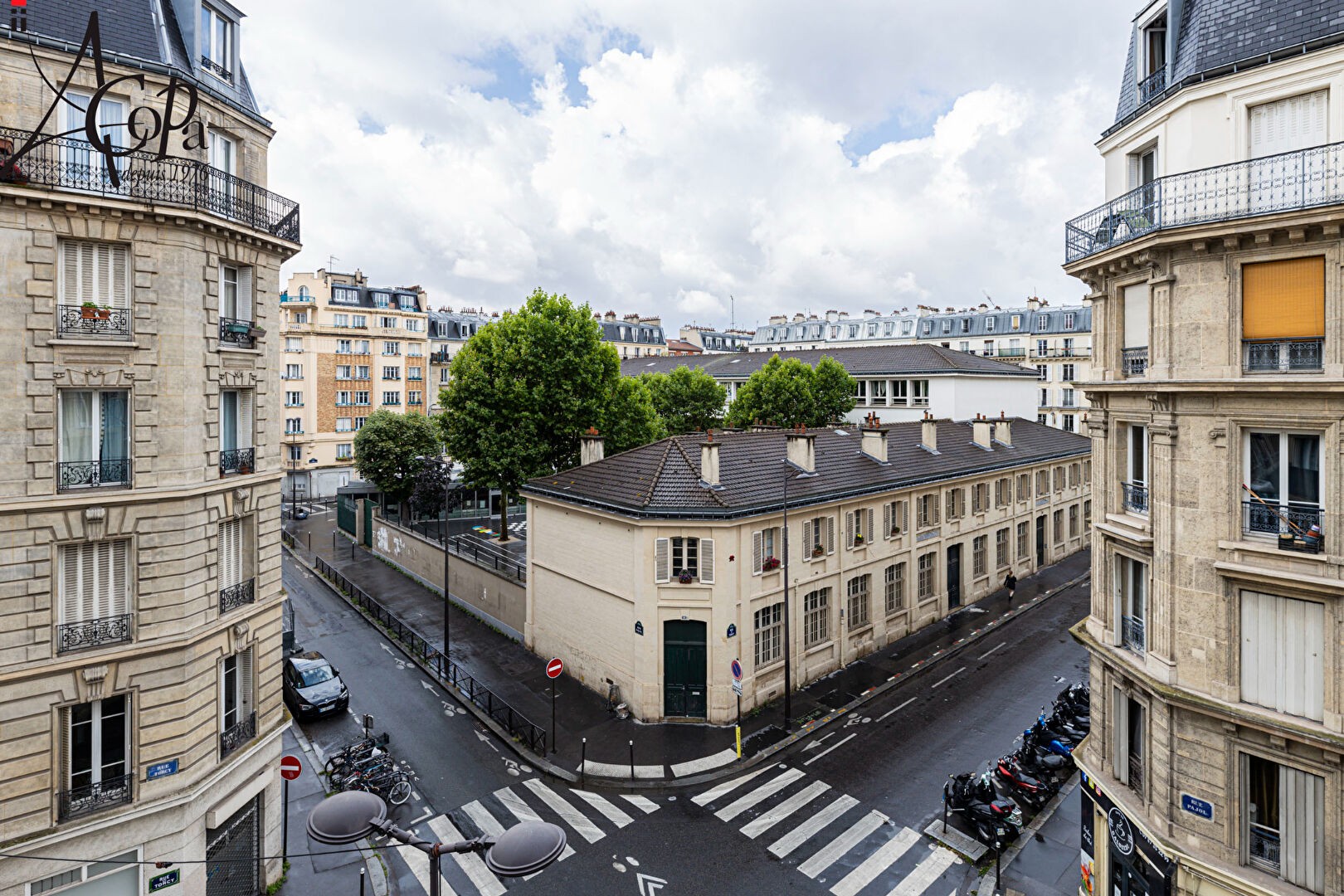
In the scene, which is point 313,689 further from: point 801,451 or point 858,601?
point 858,601

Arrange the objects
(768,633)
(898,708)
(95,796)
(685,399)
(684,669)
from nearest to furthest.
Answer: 1. (95,796)
2. (684,669)
3. (898,708)
4. (768,633)
5. (685,399)

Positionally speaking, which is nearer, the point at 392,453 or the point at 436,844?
the point at 436,844

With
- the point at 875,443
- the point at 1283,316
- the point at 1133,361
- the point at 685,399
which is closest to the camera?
the point at 1283,316

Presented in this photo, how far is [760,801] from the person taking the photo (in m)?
17.5

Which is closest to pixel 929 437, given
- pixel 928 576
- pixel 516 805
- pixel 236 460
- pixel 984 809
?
pixel 928 576

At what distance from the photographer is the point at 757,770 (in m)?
19.0

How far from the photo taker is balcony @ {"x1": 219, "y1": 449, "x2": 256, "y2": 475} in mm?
13711

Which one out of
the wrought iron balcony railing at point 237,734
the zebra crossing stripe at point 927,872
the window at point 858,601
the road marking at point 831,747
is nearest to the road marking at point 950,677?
the window at point 858,601

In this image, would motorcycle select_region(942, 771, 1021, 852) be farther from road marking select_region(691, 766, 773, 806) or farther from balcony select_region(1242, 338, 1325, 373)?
balcony select_region(1242, 338, 1325, 373)

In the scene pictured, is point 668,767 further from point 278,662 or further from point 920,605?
point 920,605

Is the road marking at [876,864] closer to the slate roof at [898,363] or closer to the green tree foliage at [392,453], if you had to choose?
the green tree foliage at [392,453]

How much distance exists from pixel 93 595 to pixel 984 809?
18452 millimetres

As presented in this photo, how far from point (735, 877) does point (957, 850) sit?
16.9 feet

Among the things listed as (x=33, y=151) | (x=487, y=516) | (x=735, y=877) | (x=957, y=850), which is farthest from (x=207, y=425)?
(x=487, y=516)
